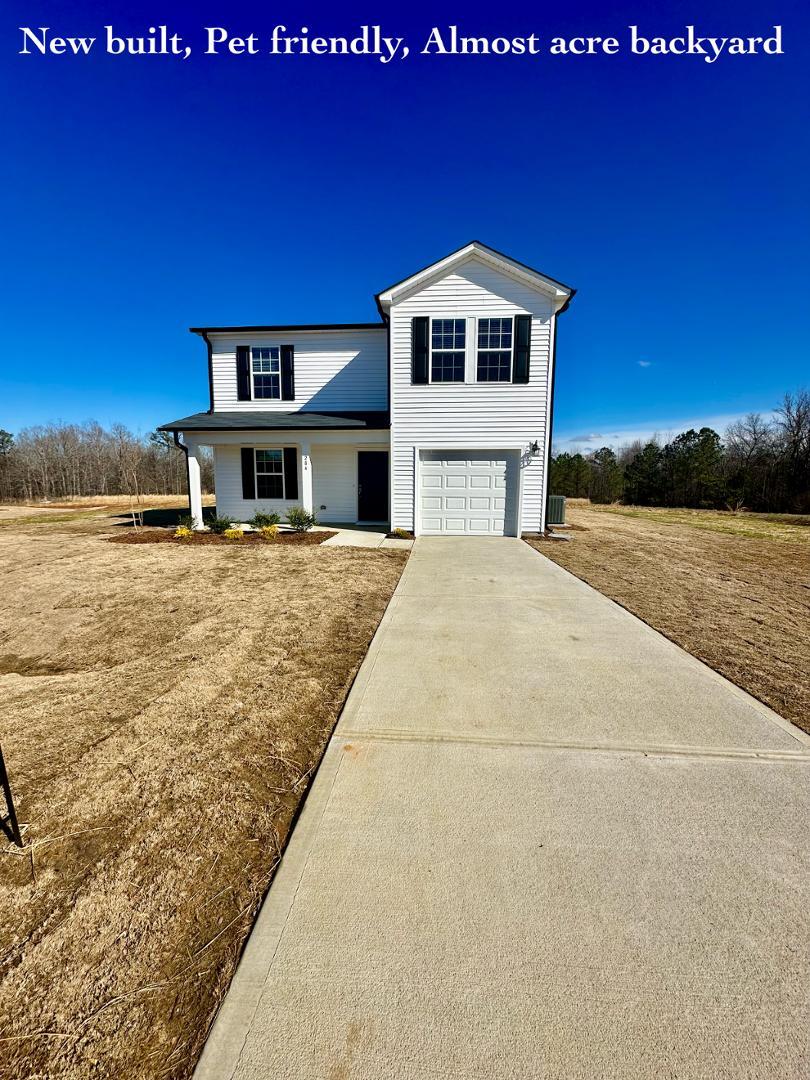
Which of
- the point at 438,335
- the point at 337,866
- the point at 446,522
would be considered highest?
the point at 438,335

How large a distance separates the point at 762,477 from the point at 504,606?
33363mm

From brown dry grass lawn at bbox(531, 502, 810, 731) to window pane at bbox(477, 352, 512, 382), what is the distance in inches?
172

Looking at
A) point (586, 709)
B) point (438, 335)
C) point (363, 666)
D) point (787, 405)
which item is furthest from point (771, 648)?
A: point (787, 405)

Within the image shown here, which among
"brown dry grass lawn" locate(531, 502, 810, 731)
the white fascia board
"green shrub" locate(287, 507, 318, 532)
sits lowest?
"brown dry grass lawn" locate(531, 502, 810, 731)

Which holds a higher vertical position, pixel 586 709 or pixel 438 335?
pixel 438 335

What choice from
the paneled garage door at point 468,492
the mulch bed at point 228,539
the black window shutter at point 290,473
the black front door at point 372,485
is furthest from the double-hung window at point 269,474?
the paneled garage door at point 468,492

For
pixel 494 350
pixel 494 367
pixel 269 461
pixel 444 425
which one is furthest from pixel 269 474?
pixel 494 350

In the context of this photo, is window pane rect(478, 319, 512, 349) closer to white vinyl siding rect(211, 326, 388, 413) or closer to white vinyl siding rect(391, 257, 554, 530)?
white vinyl siding rect(391, 257, 554, 530)

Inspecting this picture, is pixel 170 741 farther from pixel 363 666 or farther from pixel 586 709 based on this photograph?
pixel 586 709

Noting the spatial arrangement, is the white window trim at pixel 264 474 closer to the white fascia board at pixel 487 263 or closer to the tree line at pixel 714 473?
the white fascia board at pixel 487 263

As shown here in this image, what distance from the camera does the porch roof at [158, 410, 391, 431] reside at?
12422 mm

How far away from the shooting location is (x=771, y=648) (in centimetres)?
478

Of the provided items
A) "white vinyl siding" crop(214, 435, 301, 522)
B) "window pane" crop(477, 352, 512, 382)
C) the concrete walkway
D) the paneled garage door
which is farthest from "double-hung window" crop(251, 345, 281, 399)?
the concrete walkway

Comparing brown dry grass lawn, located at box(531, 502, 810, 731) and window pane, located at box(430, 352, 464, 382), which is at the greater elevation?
window pane, located at box(430, 352, 464, 382)
